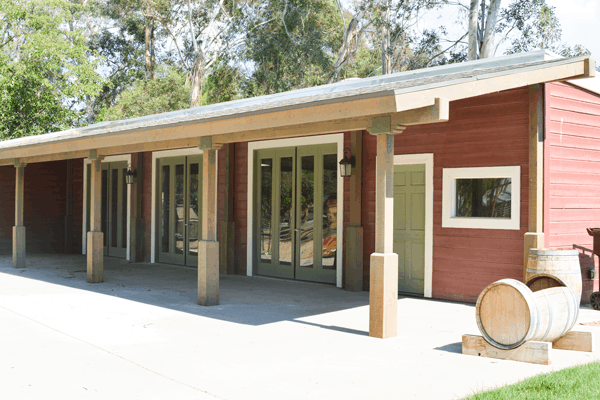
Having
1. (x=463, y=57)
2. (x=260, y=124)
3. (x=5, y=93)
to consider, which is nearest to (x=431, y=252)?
(x=260, y=124)

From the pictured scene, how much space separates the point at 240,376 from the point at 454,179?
4661 millimetres

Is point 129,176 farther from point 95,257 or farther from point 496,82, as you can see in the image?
point 496,82

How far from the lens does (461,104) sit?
26.1 feet

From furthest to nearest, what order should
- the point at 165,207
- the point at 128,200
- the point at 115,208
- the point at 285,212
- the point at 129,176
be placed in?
the point at 115,208
the point at 128,200
the point at 129,176
the point at 165,207
the point at 285,212

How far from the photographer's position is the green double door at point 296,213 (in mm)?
9531

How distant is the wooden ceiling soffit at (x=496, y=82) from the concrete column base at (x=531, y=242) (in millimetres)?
1808

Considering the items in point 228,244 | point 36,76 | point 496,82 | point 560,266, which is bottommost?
point 228,244

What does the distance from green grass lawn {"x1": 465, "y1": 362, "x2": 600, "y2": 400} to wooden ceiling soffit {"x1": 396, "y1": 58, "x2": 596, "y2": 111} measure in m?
2.39

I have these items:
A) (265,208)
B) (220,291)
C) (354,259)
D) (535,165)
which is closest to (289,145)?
(265,208)

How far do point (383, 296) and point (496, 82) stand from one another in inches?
98.4

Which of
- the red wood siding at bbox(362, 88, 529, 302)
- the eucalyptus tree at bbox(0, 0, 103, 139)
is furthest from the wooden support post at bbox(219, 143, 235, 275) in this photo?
the eucalyptus tree at bbox(0, 0, 103, 139)

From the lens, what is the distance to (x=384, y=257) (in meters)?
5.79

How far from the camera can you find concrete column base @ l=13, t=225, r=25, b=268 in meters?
11.8

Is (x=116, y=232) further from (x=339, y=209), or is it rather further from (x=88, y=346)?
(x=88, y=346)
